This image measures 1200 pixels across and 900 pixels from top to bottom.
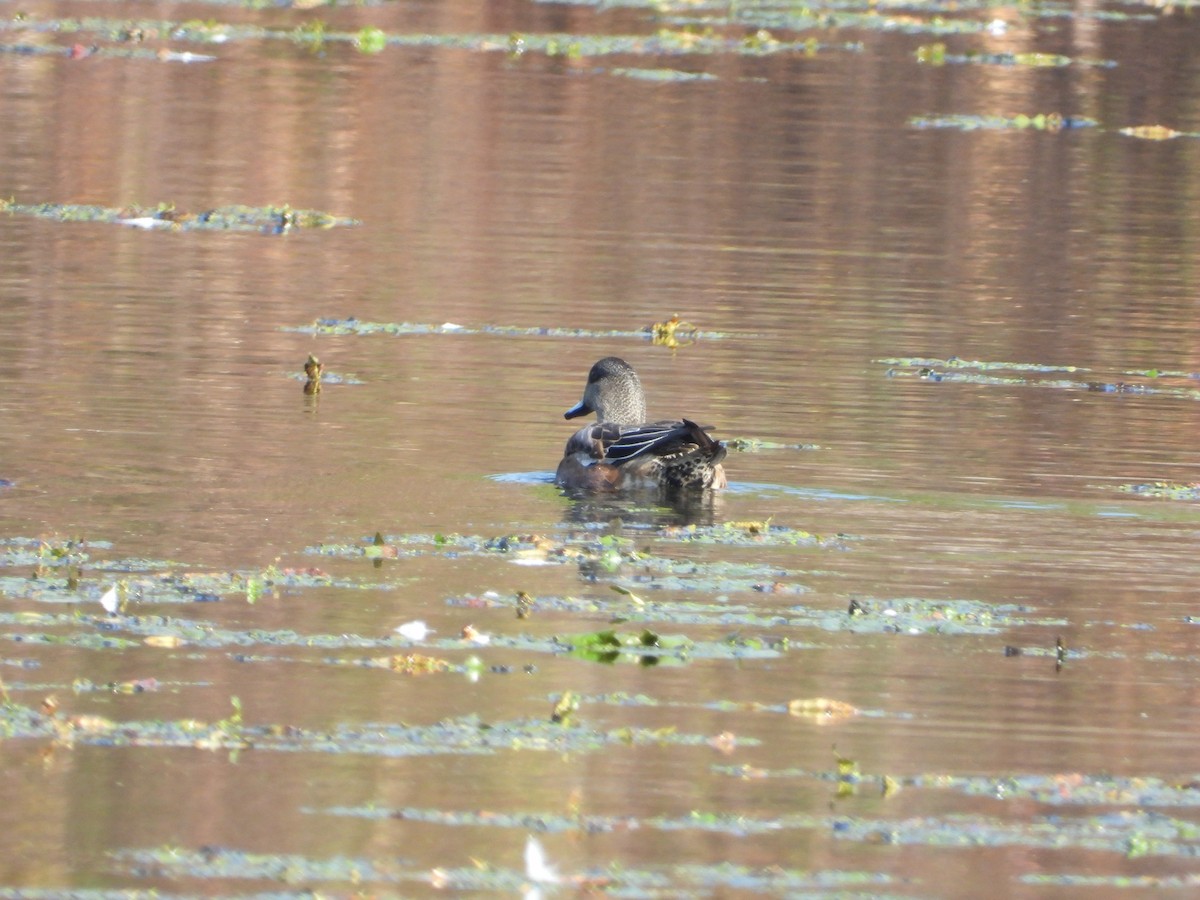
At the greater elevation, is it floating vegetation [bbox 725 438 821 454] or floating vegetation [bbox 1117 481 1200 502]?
floating vegetation [bbox 725 438 821 454]

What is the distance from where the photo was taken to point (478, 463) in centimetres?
1173

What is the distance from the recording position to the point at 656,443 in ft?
37.6

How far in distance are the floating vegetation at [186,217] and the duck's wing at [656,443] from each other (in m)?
8.01

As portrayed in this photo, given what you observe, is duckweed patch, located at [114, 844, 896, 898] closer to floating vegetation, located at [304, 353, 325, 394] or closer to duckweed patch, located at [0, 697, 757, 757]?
duckweed patch, located at [0, 697, 757, 757]

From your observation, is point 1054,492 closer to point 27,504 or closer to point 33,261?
point 27,504

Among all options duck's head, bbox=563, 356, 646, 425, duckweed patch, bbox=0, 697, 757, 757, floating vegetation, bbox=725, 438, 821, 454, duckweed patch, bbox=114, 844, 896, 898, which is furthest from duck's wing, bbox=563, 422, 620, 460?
duckweed patch, bbox=114, 844, 896, 898

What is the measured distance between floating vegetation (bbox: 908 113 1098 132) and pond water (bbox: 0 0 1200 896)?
2.58 feet

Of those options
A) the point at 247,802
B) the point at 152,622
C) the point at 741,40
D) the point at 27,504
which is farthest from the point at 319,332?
the point at 741,40

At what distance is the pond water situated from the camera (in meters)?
6.65

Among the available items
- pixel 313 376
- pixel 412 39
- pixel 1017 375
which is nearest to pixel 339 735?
pixel 313 376

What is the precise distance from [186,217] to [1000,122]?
11.1 meters

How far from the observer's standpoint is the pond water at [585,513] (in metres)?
6.65

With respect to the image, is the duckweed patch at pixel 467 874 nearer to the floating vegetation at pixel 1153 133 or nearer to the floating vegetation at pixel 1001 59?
the floating vegetation at pixel 1153 133

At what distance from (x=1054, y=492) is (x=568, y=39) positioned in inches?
913
